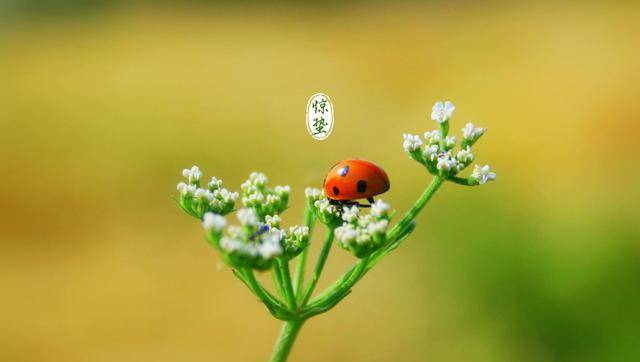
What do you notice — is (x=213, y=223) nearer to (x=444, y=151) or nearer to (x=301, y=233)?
(x=301, y=233)

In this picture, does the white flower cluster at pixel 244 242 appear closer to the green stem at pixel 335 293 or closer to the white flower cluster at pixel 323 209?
the green stem at pixel 335 293

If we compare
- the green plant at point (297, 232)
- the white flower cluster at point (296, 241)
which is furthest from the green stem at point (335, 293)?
the white flower cluster at point (296, 241)

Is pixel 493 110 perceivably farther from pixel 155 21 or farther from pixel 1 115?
pixel 155 21

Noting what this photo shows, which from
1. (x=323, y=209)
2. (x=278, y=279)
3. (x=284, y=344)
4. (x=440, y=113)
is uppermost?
(x=440, y=113)

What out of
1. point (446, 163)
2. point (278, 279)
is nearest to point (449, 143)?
point (446, 163)

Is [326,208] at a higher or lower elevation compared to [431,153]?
lower

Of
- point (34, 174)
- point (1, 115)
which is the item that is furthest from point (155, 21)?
point (34, 174)

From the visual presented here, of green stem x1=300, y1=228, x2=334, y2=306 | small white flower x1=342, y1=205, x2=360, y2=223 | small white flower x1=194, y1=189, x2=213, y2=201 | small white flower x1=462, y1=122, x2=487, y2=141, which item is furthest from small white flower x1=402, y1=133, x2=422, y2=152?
small white flower x1=194, y1=189, x2=213, y2=201
